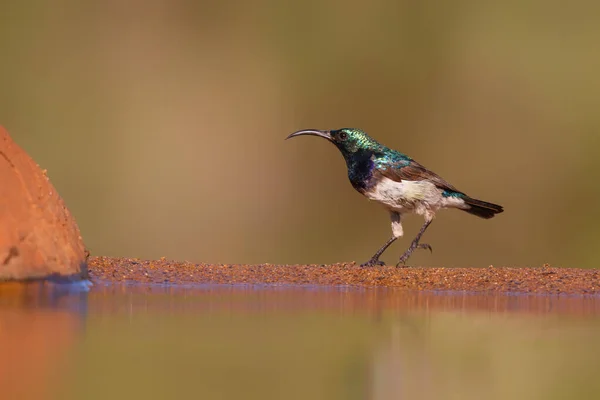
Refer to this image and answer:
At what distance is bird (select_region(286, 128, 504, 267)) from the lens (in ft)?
37.4

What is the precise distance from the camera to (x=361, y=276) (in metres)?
9.20

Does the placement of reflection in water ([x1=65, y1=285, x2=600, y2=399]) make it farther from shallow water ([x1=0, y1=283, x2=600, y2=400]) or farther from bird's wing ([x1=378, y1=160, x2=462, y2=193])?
bird's wing ([x1=378, y1=160, x2=462, y2=193])

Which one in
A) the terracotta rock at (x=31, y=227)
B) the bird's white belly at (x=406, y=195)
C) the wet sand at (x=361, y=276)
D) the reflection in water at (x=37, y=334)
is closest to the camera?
the reflection in water at (x=37, y=334)

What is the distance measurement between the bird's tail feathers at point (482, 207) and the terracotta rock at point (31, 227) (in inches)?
202

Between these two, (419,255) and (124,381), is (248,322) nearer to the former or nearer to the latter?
(124,381)

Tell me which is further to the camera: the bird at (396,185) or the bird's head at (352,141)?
the bird's head at (352,141)

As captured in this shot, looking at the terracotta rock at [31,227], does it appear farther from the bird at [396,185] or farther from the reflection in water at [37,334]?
the bird at [396,185]

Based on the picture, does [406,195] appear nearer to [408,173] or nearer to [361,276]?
[408,173]

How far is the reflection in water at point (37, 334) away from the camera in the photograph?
3930 millimetres

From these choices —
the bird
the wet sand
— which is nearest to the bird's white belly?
the bird

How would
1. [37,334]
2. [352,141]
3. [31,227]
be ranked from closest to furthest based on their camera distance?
[37,334] < [31,227] < [352,141]

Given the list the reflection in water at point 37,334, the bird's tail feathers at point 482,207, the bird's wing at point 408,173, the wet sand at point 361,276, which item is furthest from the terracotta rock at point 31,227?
the bird's tail feathers at point 482,207

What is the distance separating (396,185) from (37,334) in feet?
21.7

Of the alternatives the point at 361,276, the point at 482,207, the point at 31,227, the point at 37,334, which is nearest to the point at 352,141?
the point at 482,207
